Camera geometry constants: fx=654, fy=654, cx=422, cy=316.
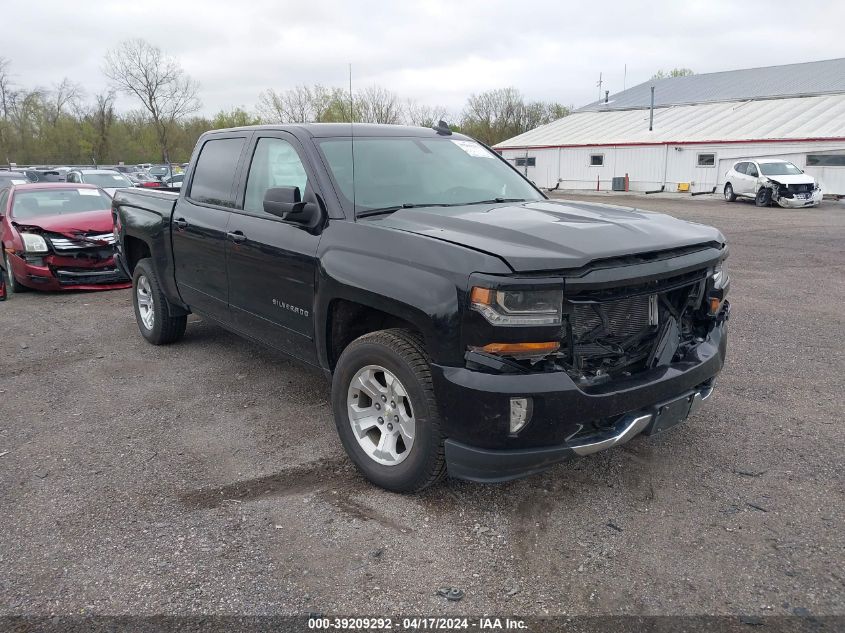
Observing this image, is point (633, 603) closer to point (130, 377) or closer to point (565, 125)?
point (130, 377)

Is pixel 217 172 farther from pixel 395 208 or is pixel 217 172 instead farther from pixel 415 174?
pixel 395 208

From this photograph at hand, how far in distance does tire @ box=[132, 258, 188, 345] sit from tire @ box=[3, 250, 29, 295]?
381 cm

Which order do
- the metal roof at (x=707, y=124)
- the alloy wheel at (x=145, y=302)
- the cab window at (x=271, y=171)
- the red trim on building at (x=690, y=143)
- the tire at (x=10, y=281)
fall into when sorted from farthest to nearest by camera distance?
1. the metal roof at (x=707, y=124)
2. the red trim on building at (x=690, y=143)
3. the tire at (x=10, y=281)
4. the alloy wheel at (x=145, y=302)
5. the cab window at (x=271, y=171)

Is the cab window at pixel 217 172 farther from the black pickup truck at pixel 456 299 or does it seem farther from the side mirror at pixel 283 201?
the side mirror at pixel 283 201

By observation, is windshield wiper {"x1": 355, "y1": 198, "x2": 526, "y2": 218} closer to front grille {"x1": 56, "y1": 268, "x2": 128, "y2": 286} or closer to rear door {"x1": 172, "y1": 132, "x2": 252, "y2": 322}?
rear door {"x1": 172, "y1": 132, "x2": 252, "y2": 322}

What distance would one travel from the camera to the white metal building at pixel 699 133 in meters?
27.8

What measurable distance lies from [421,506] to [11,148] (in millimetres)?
61982

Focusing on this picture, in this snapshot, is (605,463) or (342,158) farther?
(342,158)

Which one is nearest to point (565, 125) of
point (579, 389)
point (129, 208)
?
point (129, 208)

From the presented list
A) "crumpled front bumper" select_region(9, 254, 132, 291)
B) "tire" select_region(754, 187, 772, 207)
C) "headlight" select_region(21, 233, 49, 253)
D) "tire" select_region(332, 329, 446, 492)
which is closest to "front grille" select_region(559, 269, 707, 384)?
"tire" select_region(332, 329, 446, 492)

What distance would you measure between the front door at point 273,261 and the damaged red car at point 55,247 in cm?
482

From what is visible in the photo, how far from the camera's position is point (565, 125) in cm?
4194

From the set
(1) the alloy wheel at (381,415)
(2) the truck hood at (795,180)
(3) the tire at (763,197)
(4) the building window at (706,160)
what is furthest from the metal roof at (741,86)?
(1) the alloy wheel at (381,415)

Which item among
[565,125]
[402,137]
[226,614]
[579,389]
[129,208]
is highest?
[565,125]
